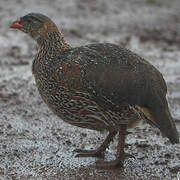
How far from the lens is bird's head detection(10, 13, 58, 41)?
579 cm

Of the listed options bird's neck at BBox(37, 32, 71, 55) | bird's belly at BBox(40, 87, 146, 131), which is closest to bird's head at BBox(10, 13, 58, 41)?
bird's neck at BBox(37, 32, 71, 55)

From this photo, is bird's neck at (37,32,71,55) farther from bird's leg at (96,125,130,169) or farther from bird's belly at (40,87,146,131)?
bird's leg at (96,125,130,169)

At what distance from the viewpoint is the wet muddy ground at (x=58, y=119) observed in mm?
5426

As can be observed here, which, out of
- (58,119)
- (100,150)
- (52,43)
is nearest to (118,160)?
(100,150)

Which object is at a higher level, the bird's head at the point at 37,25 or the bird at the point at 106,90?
the bird's head at the point at 37,25

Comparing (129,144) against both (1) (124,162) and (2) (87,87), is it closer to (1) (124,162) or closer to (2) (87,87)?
(1) (124,162)

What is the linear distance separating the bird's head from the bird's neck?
0.06 m

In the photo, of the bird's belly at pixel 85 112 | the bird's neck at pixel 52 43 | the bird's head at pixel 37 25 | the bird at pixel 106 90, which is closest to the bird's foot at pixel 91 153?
the bird at pixel 106 90

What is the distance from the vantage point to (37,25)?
587 centimetres

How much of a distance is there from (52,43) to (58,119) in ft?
5.38

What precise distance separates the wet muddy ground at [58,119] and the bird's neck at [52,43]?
4.23 ft

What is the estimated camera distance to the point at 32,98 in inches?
307

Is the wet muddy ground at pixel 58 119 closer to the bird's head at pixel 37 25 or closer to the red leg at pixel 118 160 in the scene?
the red leg at pixel 118 160

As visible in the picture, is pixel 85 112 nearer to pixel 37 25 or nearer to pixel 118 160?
pixel 118 160
